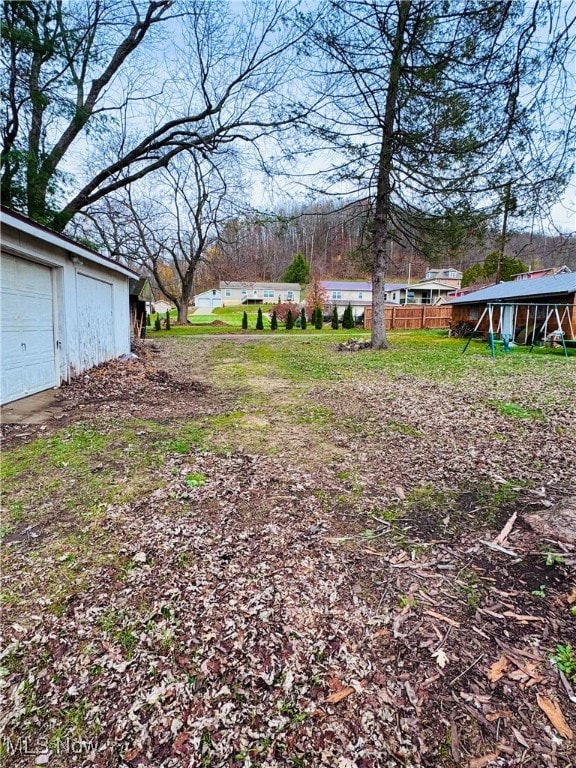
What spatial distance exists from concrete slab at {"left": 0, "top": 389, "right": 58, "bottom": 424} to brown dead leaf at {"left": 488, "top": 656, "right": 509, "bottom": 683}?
17.5 feet

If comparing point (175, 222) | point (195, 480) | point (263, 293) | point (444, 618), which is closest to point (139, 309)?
point (175, 222)

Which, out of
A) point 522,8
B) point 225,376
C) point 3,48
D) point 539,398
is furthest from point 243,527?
point 3,48

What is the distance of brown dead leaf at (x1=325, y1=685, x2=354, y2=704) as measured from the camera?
5.23 feet

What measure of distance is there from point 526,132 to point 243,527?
3599mm

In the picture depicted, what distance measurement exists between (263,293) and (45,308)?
168 ft

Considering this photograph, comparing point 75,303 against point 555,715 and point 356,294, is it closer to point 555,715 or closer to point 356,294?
point 555,715

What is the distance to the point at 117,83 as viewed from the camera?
12984 mm

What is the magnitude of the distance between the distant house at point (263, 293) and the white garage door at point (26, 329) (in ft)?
160

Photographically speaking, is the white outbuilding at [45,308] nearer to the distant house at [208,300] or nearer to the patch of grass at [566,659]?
the patch of grass at [566,659]

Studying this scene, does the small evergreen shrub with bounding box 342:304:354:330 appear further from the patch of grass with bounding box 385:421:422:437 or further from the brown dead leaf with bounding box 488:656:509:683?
the brown dead leaf with bounding box 488:656:509:683

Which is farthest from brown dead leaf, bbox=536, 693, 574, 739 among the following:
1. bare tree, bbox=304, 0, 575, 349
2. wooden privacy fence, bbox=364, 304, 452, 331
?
wooden privacy fence, bbox=364, 304, 452, 331

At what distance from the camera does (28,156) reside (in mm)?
9445

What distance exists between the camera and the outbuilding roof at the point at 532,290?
15000 mm

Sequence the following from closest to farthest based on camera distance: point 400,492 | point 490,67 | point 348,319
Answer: point 490,67 → point 400,492 → point 348,319
